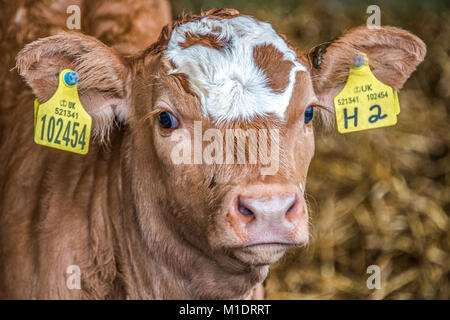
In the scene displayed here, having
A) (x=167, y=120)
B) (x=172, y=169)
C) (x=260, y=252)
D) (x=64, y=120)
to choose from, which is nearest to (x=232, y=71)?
(x=167, y=120)

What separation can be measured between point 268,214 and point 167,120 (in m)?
0.67

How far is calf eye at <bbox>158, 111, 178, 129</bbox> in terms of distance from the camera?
262cm

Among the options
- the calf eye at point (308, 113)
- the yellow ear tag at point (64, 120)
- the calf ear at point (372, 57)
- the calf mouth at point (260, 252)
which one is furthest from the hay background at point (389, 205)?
the calf mouth at point (260, 252)

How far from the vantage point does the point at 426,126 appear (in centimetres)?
499

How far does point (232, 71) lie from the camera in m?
2.56

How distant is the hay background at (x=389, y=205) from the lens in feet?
15.4

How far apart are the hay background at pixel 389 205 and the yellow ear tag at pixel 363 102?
5.30 feet

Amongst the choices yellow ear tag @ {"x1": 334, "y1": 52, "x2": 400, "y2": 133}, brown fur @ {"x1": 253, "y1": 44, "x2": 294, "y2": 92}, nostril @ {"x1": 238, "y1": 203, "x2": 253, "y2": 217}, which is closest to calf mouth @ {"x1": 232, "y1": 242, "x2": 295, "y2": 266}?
nostril @ {"x1": 238, "y1": 203, "x2": 253, "y2": 217}

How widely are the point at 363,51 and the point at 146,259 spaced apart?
1464 mm

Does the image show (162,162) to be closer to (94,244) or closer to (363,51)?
(94,244)

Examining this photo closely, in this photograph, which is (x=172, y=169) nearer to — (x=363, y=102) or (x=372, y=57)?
(x=363, y=102)

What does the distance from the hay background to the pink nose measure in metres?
2.49

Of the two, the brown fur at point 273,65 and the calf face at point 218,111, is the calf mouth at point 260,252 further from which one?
the brown fur at point 273,65

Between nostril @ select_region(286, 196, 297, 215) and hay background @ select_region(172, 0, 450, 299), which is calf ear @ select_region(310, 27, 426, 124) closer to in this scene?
nostril @ select_region(286, 196, 297, 215)
